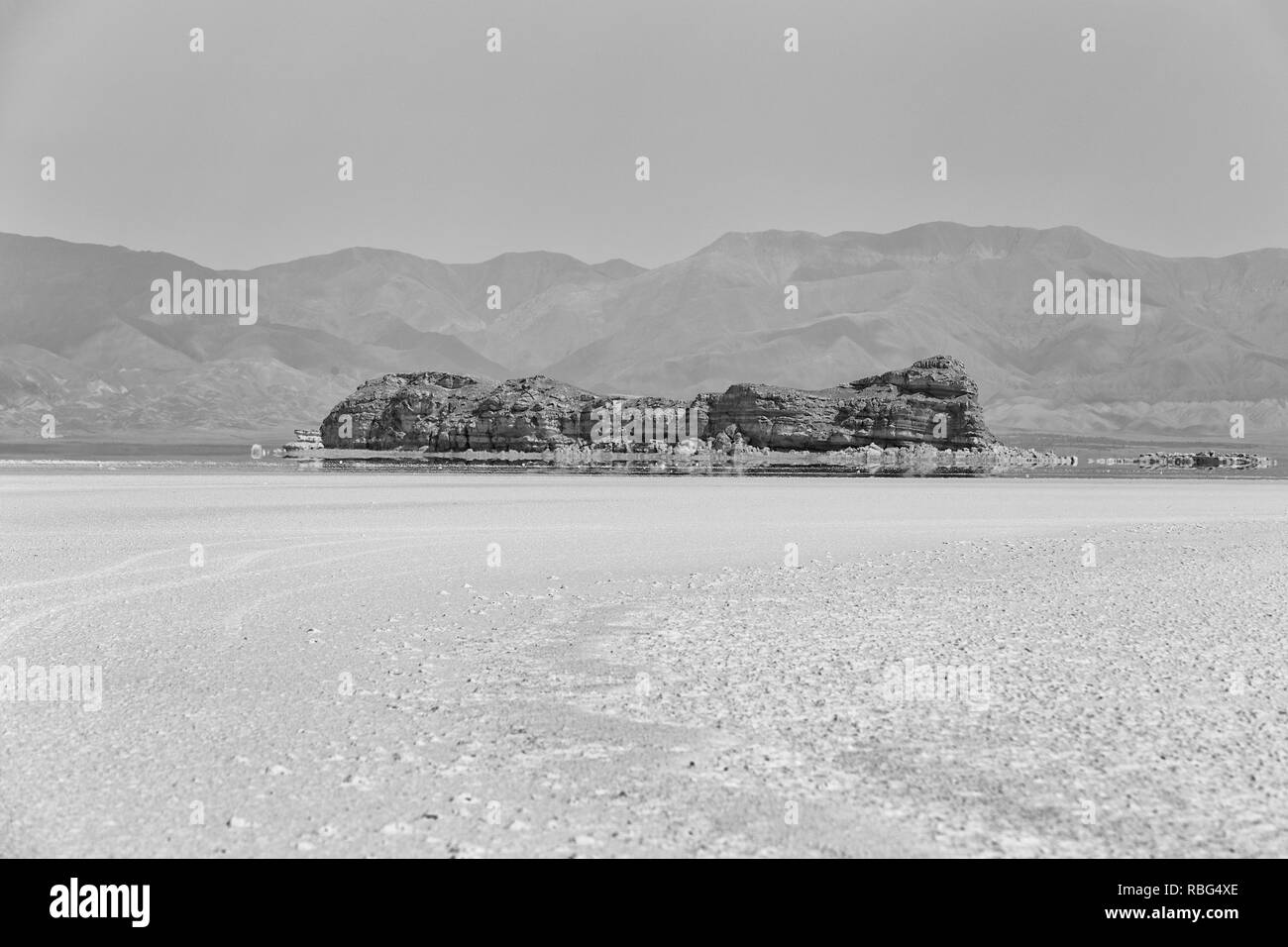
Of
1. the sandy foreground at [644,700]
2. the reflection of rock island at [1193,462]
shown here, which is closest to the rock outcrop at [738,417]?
the reflection of rock island at [1193,462]

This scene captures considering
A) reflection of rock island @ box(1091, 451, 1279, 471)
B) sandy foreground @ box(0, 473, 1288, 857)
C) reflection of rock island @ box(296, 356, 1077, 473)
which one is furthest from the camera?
reflection of rock island @ box(296, 356, 1077, 473)

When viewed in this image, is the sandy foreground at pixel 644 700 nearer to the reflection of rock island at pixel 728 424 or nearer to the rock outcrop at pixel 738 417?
the reflection of rock island at pixel 728 424

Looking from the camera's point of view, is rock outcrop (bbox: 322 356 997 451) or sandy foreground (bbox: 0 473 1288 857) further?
rock outcrop (bbox: 322 356 997 451)

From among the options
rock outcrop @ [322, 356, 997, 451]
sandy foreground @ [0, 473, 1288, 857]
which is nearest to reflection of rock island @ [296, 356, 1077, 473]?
rock outcrop @ [322, 356, 997, 451]

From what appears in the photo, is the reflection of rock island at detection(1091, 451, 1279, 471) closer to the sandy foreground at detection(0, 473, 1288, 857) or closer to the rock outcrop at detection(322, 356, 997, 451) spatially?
the rock outcrop at detection(322, 356, 997, 451)

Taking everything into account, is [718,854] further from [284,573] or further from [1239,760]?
[284,573]

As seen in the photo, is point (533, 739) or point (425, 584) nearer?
point (533, 739)
